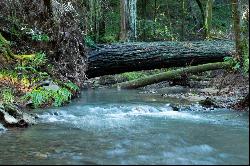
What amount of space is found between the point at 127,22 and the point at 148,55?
6.15 metres

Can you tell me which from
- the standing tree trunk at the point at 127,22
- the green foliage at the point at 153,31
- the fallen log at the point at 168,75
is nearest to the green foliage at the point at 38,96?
the fallen log at the point at 168,75

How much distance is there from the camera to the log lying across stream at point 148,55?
13.9 metres

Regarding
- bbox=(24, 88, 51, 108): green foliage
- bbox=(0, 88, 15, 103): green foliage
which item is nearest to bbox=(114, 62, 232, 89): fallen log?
bbox=(24, 88, 51, 108): green foliage

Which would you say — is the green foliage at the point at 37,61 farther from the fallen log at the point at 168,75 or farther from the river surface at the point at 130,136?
the fallen log at the point at 168,75

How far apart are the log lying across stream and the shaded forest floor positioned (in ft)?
2.55

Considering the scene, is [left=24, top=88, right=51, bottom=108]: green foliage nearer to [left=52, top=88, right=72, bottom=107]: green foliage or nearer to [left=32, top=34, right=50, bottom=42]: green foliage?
[left=52, top=88, right=72, bottom=107]: green foliage

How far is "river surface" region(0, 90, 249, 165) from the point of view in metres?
4.04

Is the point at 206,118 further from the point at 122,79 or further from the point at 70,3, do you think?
the point at 122,79

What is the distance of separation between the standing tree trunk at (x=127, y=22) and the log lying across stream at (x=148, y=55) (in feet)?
16.5

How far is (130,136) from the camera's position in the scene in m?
5.90

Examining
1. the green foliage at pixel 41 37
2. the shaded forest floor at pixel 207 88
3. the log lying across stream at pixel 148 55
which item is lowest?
the shaded forest floor at pixel 207 88

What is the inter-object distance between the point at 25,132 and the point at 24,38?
20.9 ft

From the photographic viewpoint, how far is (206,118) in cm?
770

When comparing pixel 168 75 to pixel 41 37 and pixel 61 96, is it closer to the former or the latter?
pixel 41 37
